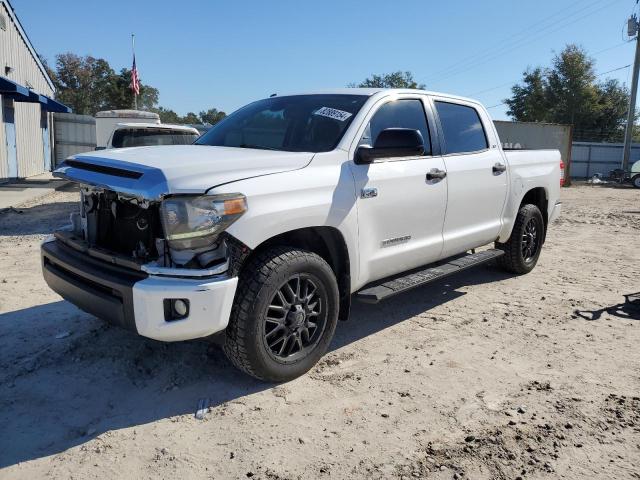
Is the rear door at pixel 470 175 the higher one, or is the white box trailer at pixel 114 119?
the white box trailer at pixel 114 119

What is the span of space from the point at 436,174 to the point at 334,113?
1015mm

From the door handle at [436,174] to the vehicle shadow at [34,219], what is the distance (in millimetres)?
6384

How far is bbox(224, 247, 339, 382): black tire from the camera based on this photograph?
10.1ft

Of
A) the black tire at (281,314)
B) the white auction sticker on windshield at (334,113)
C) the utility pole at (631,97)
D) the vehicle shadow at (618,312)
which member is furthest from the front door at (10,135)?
the utility pole at (631,97)

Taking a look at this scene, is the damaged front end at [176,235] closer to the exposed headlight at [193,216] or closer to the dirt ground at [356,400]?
the exposed headlight at [193,216]

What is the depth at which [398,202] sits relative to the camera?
4004 mm

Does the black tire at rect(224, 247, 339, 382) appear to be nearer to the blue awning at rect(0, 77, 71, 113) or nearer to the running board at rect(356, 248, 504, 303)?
the running board at rect(356, 248, 504, 303)

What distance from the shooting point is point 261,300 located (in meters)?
3.08

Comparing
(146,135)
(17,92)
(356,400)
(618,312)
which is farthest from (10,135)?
(618,312)

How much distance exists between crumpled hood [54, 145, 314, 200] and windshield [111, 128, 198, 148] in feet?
20.4

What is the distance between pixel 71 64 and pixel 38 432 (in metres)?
56.1

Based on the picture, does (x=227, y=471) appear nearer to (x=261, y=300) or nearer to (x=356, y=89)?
(x=261, y=300)

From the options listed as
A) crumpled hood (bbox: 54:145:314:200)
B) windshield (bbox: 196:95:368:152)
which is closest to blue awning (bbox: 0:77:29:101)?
windshield (bbox: 196:95:368:152)

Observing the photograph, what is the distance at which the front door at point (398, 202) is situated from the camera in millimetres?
3795
